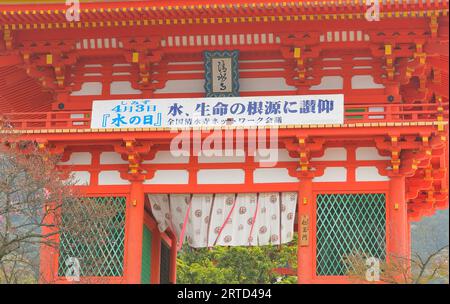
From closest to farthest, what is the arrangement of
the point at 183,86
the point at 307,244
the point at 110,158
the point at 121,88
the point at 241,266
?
the point at 307,244 < the point at 110,158 < the point at 183,86 < the point at 121,88 < the point at 241,266

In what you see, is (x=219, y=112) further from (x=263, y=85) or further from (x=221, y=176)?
(x=263, y=85)

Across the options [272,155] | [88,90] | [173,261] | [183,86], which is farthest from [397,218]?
[173,261]

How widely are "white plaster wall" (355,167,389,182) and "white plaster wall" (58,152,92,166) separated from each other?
6.39 metres

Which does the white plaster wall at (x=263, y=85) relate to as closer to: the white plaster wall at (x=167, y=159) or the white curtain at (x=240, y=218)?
the white plaster wall at (x=167, y=159)

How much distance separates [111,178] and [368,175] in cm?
607

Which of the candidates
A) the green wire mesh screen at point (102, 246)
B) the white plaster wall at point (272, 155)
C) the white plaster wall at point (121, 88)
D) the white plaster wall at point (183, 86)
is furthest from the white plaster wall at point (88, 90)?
the white plaster wall at point (272, 155)

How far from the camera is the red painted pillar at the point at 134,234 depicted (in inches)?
843

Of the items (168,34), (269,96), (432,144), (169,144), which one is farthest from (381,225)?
(168,34)

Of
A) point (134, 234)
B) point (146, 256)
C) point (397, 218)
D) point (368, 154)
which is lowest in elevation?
point (146, 256)

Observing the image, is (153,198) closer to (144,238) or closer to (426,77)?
(144,238)

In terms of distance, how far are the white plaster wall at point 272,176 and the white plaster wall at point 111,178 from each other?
121 inches

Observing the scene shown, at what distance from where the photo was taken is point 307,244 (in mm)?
21156

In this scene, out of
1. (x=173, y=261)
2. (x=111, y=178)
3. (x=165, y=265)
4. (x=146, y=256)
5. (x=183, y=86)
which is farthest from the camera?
(x=173, y=261)

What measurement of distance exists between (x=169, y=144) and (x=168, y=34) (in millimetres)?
2686
